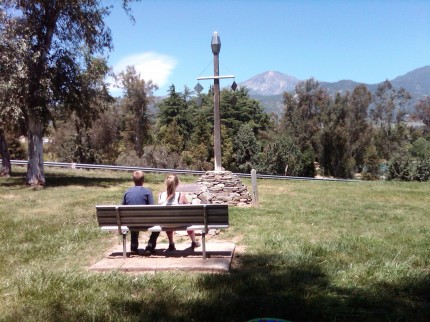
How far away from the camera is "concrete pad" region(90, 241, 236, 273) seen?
5.72 meters

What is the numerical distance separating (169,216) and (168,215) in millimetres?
20

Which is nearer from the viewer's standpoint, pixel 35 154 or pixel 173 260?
pixel 173 260

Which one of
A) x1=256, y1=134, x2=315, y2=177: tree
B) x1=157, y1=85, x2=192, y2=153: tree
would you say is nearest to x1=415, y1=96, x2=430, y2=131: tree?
x1=256, y1=134, x2=315, y2=177: tree

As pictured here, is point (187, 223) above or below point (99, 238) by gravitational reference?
above

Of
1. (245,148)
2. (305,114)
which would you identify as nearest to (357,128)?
(305,114)

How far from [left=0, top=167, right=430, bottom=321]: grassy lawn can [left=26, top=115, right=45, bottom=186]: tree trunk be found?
8.40 meters

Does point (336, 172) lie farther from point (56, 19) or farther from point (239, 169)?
point (56, 19)

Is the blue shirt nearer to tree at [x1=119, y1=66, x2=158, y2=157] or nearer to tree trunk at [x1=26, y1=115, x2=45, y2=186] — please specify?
tree trunk at [x1=26, y1=115, x2=45, y2=186]

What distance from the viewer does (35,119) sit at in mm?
17969

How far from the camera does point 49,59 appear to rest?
1842cm

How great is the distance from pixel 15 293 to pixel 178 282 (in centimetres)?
172

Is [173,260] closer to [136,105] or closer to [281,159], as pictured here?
[281,159]

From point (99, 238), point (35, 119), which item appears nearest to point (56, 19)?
point (35, 119)

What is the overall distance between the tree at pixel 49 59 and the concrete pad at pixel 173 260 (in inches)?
487
